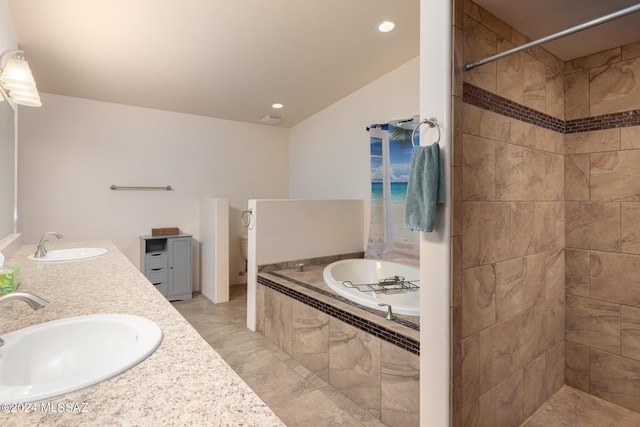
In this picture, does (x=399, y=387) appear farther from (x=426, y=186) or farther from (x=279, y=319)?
(x=279, y=319)

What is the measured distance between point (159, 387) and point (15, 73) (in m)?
1.91

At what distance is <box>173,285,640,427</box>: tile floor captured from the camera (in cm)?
183

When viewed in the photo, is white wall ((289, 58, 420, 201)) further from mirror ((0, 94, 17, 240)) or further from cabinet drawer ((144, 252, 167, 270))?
mirror ((0, 94, 17, 240))

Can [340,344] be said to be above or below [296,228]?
below

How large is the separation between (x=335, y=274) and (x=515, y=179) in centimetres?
174

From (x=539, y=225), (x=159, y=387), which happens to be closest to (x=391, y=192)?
(x=539, y=225)

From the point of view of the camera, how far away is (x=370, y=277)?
3223 mm

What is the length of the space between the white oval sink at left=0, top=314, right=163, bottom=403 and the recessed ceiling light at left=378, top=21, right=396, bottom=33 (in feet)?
8.14

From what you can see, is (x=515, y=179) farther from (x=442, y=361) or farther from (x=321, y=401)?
(x=321, y=401)

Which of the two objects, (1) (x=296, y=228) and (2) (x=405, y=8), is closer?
(2) (x=405, y=8)

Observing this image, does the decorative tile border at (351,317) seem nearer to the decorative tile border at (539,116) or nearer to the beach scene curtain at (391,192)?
the beach scene curtain at (391,192)

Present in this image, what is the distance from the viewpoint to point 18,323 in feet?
3.07

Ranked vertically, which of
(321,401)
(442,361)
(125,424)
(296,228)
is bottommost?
(321,401)

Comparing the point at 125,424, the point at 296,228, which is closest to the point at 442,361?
the point at 125,424
